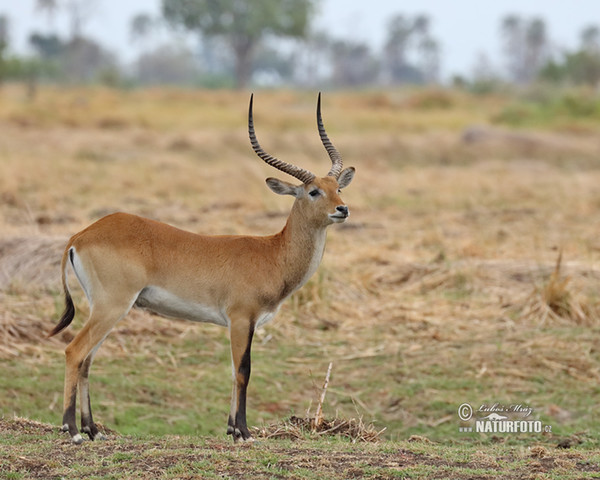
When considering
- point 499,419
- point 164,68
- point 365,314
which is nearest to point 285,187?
point 499,419

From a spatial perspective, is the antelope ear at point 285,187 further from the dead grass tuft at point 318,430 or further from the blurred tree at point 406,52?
the blurred tree at point 406,52

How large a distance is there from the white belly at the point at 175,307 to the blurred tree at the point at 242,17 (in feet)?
182

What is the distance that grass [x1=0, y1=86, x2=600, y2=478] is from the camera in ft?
25.6

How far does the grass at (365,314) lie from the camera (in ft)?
25.6

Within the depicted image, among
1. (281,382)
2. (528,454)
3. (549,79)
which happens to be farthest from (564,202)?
(549,79)

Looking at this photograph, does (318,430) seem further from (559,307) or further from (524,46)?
(524,46)

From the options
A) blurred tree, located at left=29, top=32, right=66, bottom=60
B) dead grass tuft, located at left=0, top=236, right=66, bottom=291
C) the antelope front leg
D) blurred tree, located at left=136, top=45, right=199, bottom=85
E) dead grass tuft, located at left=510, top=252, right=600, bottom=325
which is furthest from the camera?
blurred tree, located at left=136, top=45, right=199, bottom=85

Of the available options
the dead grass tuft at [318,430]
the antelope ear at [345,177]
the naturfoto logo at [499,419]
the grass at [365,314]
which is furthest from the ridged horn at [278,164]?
Answer: the naturfoto logo at [499,419]

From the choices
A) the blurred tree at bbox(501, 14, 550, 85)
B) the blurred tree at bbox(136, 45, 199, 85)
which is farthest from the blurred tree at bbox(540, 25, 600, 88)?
the blurred tree at bbox(136, 45, 199, 85)

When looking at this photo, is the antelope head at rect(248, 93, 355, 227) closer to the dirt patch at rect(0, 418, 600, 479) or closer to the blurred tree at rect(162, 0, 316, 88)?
the dirt patch at rect(0, 418, 600, 479)

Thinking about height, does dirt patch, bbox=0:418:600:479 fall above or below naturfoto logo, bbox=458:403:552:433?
above

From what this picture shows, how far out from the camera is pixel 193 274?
20.4 feet

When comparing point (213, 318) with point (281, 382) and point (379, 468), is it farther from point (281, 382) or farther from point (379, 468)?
point (281, 382)

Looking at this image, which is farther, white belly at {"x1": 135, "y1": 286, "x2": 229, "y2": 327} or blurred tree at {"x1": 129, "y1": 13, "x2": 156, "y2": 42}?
blurred tree at {"x1": 129, "y1": 13, "x2": 156, "y2": 42}
